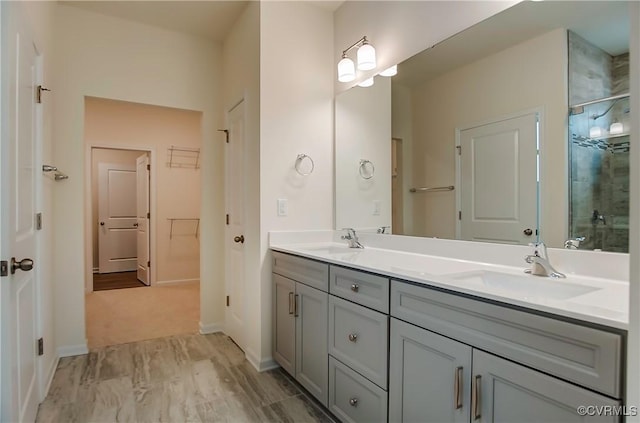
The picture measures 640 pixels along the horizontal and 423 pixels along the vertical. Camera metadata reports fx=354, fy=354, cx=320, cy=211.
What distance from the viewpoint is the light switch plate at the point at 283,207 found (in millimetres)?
2592

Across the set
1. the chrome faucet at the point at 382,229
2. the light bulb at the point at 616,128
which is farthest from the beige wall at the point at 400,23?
the chrome faucet at the point at 382,229

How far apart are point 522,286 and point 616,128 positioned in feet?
2.17

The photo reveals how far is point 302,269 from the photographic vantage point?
2.21 metres

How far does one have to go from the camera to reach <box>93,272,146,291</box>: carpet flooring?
5293 millimetres

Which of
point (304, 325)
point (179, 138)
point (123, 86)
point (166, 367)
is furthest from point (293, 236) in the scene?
point (179, 138)

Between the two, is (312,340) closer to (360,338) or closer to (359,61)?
(360,338)

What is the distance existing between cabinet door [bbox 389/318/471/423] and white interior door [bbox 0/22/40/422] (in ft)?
5.05

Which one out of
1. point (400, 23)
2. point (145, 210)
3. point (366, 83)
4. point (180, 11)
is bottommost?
point (145, 210)

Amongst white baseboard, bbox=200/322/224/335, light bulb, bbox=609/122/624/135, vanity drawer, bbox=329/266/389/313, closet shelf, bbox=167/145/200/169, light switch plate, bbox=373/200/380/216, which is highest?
closet shelf, bbox=167/145/200/169

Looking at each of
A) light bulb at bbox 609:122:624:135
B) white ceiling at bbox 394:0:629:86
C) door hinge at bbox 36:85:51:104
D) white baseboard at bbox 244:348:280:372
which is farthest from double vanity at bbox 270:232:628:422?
door hinge at bbox 36:85:51:104

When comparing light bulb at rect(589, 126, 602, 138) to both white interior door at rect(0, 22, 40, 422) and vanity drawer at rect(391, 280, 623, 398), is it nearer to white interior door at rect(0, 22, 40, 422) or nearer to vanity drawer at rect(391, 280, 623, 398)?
vanity drawer at rect(391, 280, 623, 398)

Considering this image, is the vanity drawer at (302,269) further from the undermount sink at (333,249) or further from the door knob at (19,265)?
the door knob at (19,265)

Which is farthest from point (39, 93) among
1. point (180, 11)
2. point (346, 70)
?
point (346, 70)

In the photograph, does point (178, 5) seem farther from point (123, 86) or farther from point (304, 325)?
point (304, 325)
